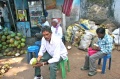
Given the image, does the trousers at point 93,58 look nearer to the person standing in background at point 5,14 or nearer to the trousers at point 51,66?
the trousers at point 51,66

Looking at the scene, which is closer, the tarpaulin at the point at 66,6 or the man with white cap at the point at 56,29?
the man with white cap at the point at 56,29

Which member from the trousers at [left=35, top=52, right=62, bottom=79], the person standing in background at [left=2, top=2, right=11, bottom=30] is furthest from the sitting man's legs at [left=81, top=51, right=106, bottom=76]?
the person standing in background at [left=2, top=2, right=11, bottom=30]

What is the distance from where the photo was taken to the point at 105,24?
731cm

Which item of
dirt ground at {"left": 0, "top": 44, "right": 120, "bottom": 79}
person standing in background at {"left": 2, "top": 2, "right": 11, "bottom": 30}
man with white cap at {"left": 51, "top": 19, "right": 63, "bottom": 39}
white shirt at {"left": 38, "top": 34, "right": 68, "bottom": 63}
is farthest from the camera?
person standing in background at {"left": 2, "top": 2, "right": 11, "bottom": 30}

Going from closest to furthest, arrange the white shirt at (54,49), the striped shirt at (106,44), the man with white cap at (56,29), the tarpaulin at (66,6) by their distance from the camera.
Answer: the white shirt at (54,49) → the striped shirt at (106,44) → the man with white cap at (56,29) → the tarpaulin at (66,6)

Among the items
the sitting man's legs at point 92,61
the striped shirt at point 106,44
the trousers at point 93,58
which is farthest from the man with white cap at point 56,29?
the striped shirt at point 106,44

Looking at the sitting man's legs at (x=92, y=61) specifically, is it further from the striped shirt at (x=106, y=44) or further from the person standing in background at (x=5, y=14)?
the person standing in background at (x=5, y=14)

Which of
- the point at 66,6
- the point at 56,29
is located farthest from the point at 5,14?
the point at 56,29

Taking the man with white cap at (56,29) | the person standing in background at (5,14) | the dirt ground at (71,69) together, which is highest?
the person standing in background at (5,14)

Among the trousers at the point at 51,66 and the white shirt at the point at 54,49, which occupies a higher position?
the white shirt at the point at 54,49

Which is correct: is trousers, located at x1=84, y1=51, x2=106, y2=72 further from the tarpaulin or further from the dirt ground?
the tarpaulin

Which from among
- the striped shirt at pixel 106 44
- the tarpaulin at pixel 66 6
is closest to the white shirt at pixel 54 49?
the striped shirt at pixel 106 44

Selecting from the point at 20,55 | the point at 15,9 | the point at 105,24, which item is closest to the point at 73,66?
the point at 20,55

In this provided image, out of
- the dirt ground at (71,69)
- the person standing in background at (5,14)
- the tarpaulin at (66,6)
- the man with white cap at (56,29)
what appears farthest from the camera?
the person standing in background at (5,14)
